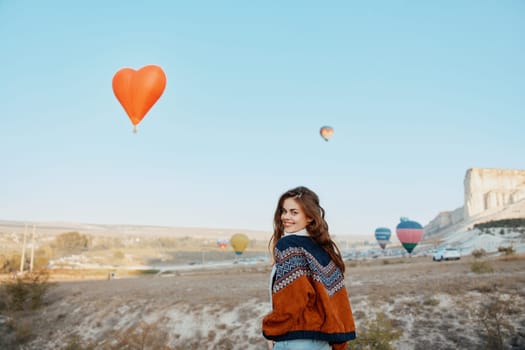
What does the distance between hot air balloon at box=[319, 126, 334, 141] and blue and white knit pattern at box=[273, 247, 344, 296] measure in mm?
42987

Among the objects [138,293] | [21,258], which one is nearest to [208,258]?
[21,258]

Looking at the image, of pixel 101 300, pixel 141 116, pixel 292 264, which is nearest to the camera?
pixel 292 264

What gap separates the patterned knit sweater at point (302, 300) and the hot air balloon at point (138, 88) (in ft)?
48.4

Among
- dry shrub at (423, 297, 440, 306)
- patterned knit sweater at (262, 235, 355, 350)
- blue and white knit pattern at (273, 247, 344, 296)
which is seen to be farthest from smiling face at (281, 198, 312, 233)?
dry shrub at (423, 297, 440, 306)

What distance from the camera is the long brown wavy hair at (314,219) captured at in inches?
122

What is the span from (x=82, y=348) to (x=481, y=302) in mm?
12473

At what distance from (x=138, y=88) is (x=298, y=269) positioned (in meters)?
15.1

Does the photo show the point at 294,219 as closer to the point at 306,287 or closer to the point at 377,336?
the point at 306,287

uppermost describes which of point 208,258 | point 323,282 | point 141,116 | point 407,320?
point 141,116

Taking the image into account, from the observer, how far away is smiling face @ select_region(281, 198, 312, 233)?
3.10m

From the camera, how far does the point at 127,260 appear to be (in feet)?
315

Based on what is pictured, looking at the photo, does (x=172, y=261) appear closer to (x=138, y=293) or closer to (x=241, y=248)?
(x=241, y=248)

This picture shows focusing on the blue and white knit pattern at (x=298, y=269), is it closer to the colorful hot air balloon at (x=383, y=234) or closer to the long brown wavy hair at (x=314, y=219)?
the long brown wavy hair at (x=314, y=219)

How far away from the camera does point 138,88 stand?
1639 centimetres
